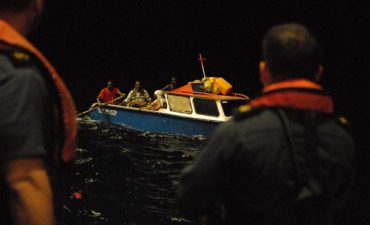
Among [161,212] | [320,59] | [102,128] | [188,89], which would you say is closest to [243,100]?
[188,89]

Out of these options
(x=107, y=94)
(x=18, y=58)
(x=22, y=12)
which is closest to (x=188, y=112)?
(x=107, y=94)

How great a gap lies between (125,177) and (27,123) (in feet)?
33.2

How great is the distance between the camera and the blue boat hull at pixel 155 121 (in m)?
15.8

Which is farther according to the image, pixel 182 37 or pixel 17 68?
pixel 182 37

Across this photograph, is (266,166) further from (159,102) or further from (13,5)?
(159,102)

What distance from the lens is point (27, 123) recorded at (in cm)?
183

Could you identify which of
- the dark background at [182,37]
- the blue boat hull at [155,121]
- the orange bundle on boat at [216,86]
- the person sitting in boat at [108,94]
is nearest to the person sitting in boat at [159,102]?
the blue boat hull at [155,121]

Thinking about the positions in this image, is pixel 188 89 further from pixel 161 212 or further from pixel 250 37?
pixel 250 37

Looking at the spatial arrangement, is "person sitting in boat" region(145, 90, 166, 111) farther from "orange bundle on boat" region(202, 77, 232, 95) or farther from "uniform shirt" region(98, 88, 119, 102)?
"uniform shirt" region(98, 88, 119, 102)

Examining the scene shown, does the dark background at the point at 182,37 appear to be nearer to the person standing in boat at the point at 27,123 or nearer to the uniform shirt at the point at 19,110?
the person standing in boat at the point at 27,123

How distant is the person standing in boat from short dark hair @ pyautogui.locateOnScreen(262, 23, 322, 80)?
3.02 ft

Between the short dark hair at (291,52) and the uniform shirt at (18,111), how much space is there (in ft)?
3.39

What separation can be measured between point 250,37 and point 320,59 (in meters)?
50.3

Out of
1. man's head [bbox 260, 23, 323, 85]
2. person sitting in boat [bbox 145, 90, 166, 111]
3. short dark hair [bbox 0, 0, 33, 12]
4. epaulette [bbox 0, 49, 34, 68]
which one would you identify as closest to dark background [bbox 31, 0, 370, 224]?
person sitting in boat [bbox 145, 90, 166, 111]
